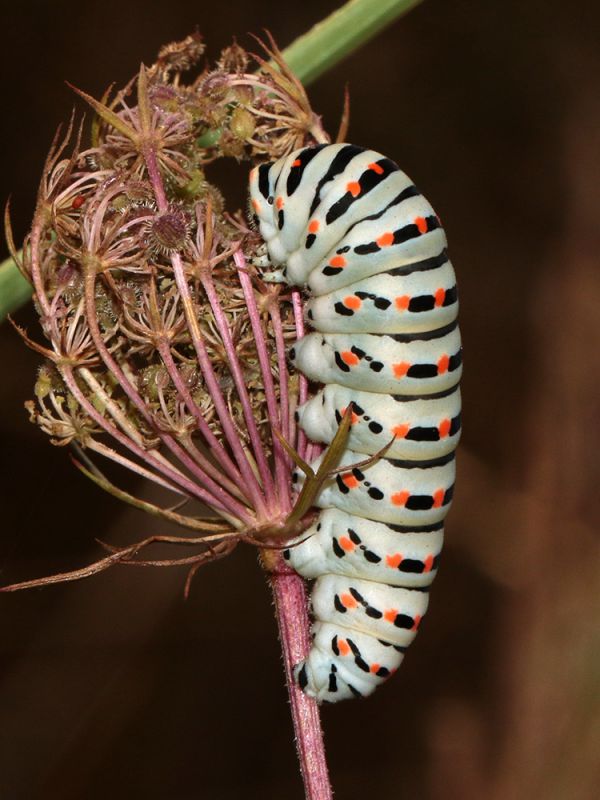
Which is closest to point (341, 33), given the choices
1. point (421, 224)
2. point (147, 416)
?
point (421, 224)

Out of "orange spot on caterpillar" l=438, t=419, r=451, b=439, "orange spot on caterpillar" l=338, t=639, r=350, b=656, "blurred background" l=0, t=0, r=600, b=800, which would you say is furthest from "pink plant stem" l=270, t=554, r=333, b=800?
"blurred background" l=0, t=0, r=600, b=800

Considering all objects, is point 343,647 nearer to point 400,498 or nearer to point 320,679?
point 320,679

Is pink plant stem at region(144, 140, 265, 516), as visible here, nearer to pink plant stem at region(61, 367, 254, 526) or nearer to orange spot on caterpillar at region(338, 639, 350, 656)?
pink plant stem at region(61, 367, 254, 526)

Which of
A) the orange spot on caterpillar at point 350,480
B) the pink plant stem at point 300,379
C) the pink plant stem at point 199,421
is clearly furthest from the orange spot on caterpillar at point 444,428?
the pink plant stem at point 199,421

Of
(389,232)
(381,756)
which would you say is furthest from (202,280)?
(381,756)

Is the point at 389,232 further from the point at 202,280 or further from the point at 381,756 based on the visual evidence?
the point at 381,756

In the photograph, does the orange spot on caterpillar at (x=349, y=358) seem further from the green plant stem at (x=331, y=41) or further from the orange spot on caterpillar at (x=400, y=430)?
the green plant stem at (x=331, y=41)
